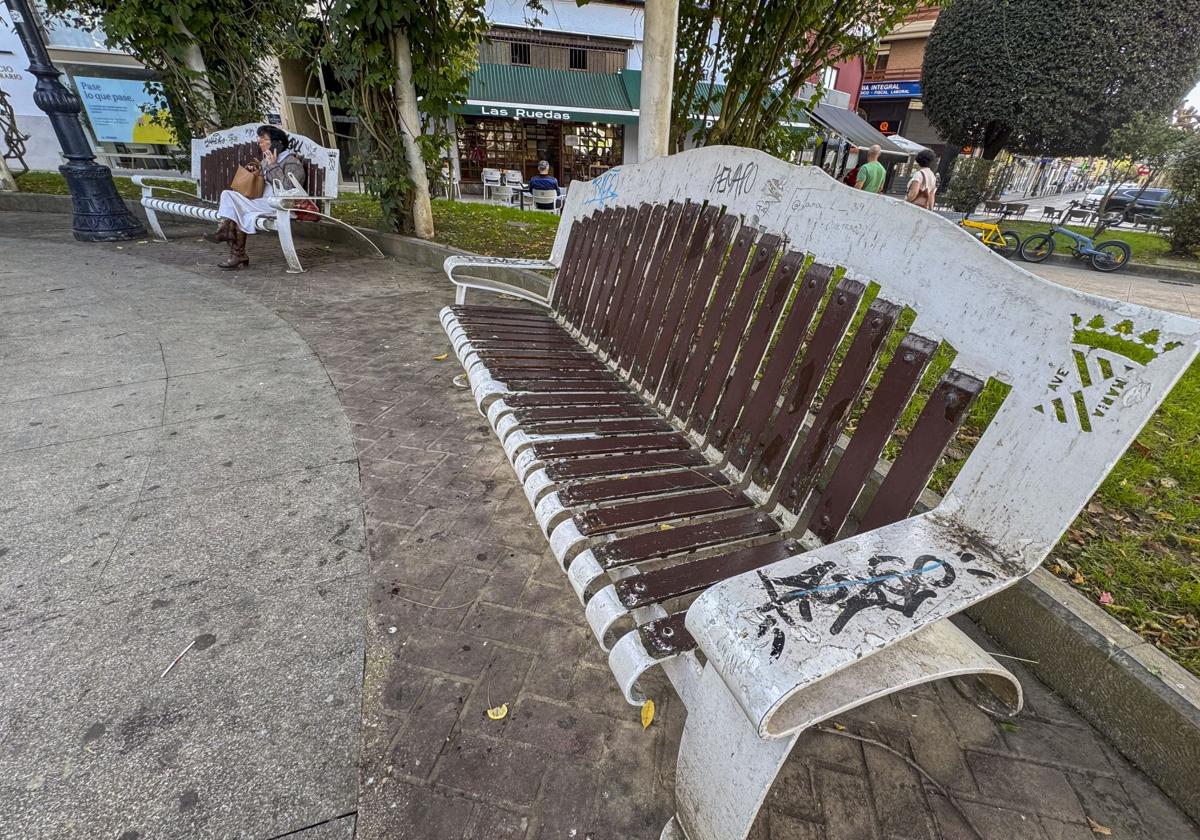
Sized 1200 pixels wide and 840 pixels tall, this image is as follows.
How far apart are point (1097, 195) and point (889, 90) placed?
464 inches

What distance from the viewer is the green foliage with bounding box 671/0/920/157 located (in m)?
4.44

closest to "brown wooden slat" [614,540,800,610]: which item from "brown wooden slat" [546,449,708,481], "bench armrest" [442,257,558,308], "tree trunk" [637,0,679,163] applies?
"brown wooden slat" [546,449,708,481]

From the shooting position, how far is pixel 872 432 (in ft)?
4.39

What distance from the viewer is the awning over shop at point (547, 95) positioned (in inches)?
669

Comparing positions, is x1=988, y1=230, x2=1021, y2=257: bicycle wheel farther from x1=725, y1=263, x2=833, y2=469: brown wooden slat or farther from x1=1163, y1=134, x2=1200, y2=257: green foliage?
x1=725, y1=263, x2=833, y2=469: brown wooden slat

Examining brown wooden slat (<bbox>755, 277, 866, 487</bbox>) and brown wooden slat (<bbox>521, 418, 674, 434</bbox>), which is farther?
brown wooden slat (<bbox>521, 418, 674, 434</bbox>)

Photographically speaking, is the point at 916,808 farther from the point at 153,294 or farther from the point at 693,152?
the point at 153,294

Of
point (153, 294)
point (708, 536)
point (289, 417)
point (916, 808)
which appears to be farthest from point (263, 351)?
point (916, 808)

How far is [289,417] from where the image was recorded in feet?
10.3

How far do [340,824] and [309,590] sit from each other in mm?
878

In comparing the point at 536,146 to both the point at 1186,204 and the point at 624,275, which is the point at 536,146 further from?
the point at 624,275

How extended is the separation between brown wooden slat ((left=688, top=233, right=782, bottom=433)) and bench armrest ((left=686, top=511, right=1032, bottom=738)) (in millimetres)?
867

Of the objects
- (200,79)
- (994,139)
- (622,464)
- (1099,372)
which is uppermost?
(994,139)


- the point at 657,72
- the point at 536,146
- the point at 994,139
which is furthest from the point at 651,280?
the point at 994,139
